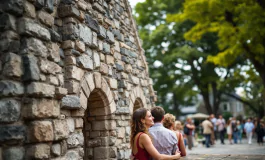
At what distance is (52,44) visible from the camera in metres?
4.02

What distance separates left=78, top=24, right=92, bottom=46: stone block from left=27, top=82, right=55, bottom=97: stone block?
1593 mm

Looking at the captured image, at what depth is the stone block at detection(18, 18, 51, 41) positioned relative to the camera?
138 inches

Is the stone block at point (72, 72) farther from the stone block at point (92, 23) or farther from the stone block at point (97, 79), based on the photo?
the stone block at point (92, 23)

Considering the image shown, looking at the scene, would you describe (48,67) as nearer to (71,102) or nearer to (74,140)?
(71,102)

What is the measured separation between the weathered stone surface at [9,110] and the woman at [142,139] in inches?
55.1

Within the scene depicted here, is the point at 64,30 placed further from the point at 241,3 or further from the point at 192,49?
the point at 192,49

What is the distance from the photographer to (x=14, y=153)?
3238mm

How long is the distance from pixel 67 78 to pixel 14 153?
5.49 ft

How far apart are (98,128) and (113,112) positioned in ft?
1.48

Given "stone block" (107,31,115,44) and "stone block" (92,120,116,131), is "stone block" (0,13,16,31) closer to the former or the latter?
"stone block" (107,31,115,44)

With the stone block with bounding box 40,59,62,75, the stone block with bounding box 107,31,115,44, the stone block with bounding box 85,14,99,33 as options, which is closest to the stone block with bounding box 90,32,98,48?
the stone block with bounding box 85,14,99,33

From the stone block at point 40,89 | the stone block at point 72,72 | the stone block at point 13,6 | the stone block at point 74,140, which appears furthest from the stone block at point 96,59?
the stone block at point 13,6

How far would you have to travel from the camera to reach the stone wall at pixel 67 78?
3.38 m

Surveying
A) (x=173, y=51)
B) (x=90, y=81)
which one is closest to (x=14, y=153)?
(x=90, y=81)
